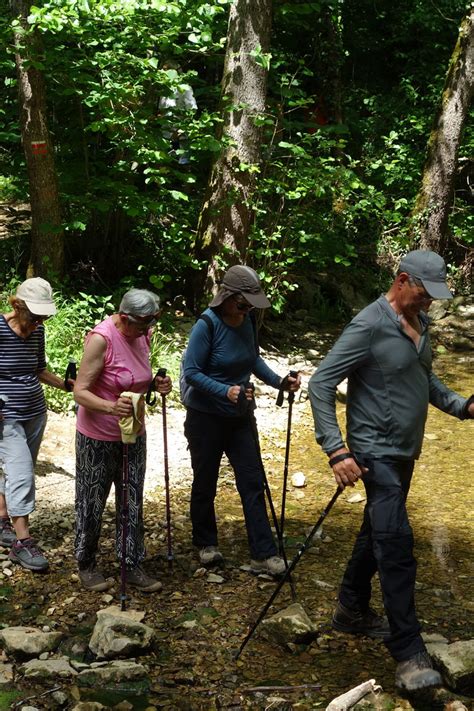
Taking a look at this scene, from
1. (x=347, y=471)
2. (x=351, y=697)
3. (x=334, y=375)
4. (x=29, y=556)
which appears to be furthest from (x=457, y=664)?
(x=29, y=556)

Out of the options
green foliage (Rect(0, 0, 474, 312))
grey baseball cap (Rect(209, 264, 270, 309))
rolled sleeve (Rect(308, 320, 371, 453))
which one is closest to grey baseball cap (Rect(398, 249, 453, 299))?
rolled sleeve (Rect(308, 320, 371, 453))

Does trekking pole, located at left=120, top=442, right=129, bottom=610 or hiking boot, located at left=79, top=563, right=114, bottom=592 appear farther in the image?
hiking boot, located at left=79, top=563, right=114, bottom=592

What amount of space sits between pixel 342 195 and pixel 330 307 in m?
3.09

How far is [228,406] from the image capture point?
534 centimetres

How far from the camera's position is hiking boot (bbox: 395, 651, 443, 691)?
Answer: 4.04m

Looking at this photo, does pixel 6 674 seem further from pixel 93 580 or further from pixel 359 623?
pixel 359 623

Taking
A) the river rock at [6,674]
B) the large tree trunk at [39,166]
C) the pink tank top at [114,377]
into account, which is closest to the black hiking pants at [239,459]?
the pink tank top at [114,377]

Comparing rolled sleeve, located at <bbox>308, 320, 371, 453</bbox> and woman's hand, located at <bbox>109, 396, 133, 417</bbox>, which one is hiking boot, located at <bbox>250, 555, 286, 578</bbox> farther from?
rolled sleeve, located at <bbox>308, 320, 371, 453</bbox>

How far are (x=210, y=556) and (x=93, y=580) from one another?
830mm

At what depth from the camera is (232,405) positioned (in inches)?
210

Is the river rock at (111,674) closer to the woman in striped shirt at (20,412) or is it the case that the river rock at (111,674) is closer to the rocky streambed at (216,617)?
the rocky streambed at (216,617)

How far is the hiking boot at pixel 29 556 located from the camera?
549 centimetres

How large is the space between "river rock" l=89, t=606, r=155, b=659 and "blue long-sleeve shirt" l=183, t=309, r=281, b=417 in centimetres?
144

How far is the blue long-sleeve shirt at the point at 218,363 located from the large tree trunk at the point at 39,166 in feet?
18.3
